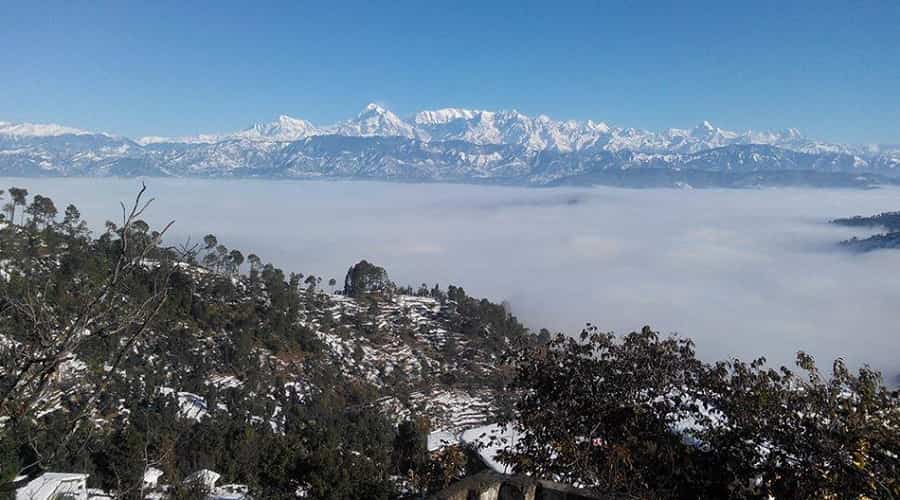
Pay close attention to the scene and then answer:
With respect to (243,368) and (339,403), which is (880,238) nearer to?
(339,403)

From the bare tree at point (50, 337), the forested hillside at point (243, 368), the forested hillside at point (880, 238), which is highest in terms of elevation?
the bare tree at point (50, 337)

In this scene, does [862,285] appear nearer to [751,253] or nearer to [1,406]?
[751,253]

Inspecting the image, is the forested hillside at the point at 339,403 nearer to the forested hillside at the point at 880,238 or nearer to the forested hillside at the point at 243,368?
the forested hillside at the point at 243,368

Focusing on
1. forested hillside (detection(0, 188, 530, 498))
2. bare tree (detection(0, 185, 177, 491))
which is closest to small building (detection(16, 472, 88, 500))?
forested hillside (detection(0, 188, 530, 498))

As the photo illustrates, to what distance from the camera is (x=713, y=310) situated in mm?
110375

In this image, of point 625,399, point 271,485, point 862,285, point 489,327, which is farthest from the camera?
point 862,285

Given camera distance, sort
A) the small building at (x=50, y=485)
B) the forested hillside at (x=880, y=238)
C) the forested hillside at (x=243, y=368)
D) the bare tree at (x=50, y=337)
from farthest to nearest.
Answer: the forested hillside at (x=880, y=238), the small building at (x=50, y=485), the forested hillside at (x=243, y=368), the bare tree at (x=50, y=337)

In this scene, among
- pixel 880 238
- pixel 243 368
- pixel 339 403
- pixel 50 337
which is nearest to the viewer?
pixel 50 337

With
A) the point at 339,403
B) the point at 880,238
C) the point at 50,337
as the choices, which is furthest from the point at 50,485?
the point at 880,238

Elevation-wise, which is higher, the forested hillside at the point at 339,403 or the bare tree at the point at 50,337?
the bare tree at the point at 50,337

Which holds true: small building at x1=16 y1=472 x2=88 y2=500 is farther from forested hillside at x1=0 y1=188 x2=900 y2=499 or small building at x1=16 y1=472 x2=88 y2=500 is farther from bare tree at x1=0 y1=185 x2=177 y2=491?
bare tree at x1=0 y1=185 x2=177 y2=491

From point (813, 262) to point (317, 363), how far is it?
146212 millimetres

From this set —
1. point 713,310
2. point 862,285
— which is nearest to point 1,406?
point 713,310

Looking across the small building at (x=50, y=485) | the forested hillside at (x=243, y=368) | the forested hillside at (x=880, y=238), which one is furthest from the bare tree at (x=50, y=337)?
the forested hillside at (x=880, y=238)
